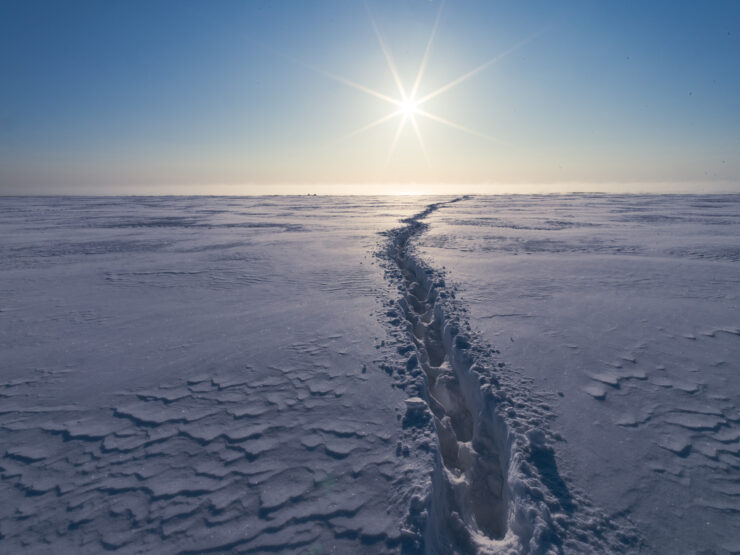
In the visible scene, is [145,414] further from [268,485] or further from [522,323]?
[522,323]

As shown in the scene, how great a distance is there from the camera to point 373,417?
13.0ft

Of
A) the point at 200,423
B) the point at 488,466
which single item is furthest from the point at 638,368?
the point at 200,423

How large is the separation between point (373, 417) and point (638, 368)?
3.77 m

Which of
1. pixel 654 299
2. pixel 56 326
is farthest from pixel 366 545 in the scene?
pixel 654 299

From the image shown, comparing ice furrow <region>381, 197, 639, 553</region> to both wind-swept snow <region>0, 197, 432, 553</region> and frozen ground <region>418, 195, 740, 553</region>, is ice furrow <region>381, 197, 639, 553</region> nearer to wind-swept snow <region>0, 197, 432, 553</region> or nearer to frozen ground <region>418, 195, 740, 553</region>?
frozen ground <region>418, 195, 740, 553</region>

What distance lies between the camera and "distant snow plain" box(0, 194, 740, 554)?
2758 millimetres

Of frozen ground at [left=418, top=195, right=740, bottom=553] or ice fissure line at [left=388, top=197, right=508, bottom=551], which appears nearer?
frozen ground at [left=418, top=195, right=740, bottom=553]

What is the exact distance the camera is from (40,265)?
1066 centimetres

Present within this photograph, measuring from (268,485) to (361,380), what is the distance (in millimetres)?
1858

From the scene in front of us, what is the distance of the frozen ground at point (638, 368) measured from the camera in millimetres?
2895

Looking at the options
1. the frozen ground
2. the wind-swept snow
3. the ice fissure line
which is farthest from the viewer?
the ice fissure line

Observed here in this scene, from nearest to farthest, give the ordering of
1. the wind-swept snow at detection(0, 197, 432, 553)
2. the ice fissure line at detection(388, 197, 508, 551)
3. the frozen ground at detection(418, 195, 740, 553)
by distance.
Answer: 1. the wind-swept snow at detection(0, 197, 432, 553)
2. the frozen ground at detection(418, 195, 740, 553)
3. the ice fissure line at detection(388, 197, 508, 551)

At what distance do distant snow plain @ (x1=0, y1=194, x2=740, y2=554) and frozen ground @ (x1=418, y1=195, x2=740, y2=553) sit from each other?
0.02 meters

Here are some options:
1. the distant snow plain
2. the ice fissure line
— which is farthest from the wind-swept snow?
the ice fissure line
